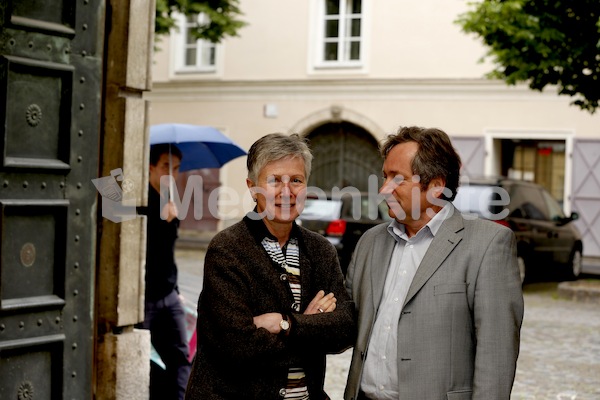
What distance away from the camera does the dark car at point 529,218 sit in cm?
1395

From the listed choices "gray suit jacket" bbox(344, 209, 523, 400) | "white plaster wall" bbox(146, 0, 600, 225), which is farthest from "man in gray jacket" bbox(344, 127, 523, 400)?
"white plaster wall" bbox(146, 0, 600, 225)

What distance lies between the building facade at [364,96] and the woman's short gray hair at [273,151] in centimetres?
1836

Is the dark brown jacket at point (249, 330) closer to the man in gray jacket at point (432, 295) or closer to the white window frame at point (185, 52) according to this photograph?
the man in gray jacket at point (432, 295)

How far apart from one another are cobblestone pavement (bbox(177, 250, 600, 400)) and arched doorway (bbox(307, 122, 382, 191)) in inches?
361

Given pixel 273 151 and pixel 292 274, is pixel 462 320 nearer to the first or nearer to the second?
pixel 292 274

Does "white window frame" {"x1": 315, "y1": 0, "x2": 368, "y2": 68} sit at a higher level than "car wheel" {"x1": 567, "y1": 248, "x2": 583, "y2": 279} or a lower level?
higher

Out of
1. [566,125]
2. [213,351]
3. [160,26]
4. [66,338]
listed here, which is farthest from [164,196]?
→ [566,125]

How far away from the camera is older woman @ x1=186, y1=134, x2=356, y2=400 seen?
130 inches

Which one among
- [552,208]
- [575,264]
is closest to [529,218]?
A: [552,208]

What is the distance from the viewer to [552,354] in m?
9.87

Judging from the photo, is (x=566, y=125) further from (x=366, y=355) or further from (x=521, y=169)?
(x=366, y=355)

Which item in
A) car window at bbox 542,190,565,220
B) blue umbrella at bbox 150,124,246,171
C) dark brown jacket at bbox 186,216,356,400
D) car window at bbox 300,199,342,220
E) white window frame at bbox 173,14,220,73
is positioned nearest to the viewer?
dark brown jacket at bbox 186,216,356,400

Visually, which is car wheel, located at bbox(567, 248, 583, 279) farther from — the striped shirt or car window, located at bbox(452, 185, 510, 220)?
the striped shirt

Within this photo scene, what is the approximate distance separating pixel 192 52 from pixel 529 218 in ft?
43.0
